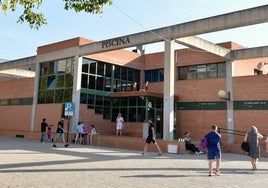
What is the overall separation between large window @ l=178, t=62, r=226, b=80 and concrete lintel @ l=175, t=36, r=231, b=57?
4.76 feet

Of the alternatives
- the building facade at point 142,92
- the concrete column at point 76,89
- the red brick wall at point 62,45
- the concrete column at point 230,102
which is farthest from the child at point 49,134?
the concrete column at point 230,102

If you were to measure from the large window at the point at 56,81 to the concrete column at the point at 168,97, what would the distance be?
868cm

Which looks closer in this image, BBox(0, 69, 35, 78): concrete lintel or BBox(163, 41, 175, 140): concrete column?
BBox(163, 41, 175, 140): concrete column

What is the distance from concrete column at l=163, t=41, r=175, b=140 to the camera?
1838 cm

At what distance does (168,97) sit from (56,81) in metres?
11.1

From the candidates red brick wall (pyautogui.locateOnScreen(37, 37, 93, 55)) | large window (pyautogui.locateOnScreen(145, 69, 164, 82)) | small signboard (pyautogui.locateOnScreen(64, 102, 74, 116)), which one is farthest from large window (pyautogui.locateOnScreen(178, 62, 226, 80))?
small signboard (pyautogui.locateOnScreen(64, 102, 74, 116))

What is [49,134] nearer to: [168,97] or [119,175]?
[168,97]

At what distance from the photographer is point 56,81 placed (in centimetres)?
2608

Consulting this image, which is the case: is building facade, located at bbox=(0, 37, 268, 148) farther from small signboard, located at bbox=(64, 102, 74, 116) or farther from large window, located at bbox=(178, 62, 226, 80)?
small signboard, located at bbox=(64, 102, 74, 116)

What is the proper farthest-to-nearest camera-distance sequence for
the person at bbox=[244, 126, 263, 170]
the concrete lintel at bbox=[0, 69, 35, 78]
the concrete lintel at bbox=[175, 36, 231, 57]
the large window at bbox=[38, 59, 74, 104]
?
the concrete lintel at bbox=[0, 69, 35, 78] → the large window at bbox=[38, 59, 74, 104] → the concrete lintel at bbox=[175, 36, 231, 57] → the person at bbox=[244, 126, 263, 170]

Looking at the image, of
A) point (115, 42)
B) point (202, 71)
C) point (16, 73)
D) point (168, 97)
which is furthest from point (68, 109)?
point (16, 73)

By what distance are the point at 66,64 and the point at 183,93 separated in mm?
9390

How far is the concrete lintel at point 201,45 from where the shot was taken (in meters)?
19.9

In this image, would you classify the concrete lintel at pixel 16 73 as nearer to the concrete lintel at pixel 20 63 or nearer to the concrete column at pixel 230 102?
the concrete lintel at pixel 20 63
